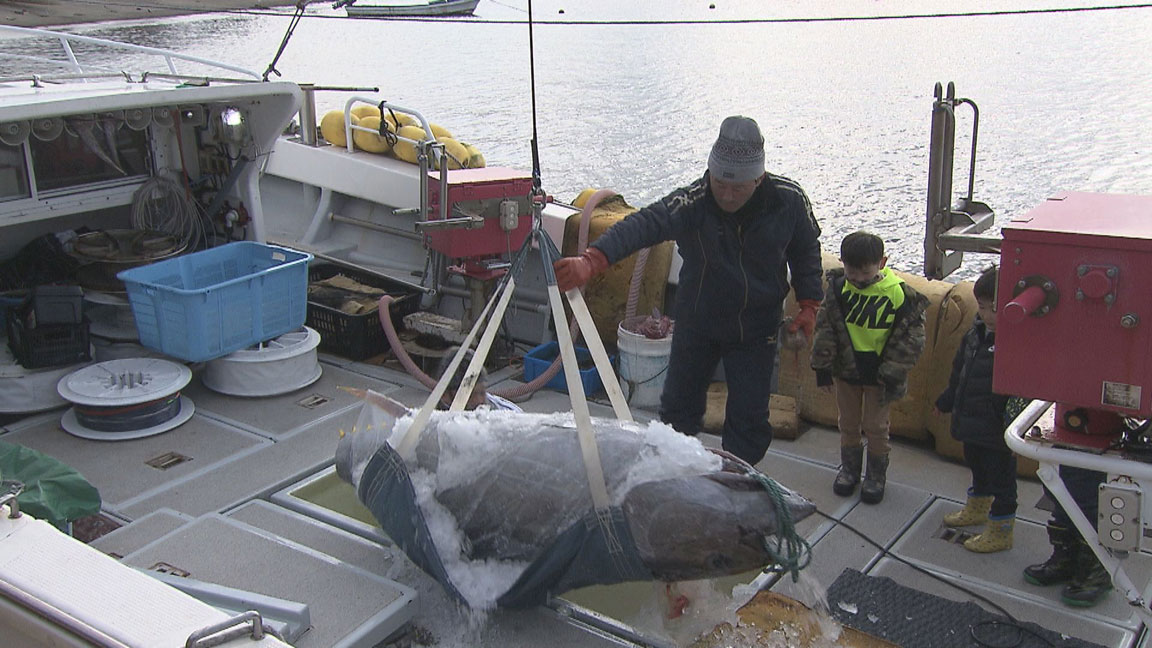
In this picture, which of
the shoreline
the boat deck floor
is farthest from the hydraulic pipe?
the shoreline

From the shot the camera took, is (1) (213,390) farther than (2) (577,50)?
No

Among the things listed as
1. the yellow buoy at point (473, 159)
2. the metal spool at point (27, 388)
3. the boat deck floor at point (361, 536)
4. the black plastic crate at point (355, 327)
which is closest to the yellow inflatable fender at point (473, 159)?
the yellow buoy at point (473, 159)

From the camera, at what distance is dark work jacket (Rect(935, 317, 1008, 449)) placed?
354 cm

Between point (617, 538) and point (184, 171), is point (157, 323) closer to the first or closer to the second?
point (184, 171)

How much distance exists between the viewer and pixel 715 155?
11.1 ft

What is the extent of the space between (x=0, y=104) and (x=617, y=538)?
11.8 feet

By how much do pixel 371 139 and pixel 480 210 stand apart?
2.10 meters

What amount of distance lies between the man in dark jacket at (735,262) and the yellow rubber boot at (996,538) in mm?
882

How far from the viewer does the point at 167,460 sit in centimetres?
437

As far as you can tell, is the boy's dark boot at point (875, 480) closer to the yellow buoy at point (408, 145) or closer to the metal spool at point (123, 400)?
the metal spool at point (123, 400)

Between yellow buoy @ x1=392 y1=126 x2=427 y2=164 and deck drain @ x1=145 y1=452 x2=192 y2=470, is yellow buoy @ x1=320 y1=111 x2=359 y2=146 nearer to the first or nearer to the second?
yellow buoy @ x1=392 y1=126 x2=427 y2=164

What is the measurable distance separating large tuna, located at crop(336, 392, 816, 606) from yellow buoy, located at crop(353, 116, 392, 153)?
3.90 m

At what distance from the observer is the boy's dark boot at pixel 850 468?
13.3 ft

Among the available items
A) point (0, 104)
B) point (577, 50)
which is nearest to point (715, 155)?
point (0, 104)
